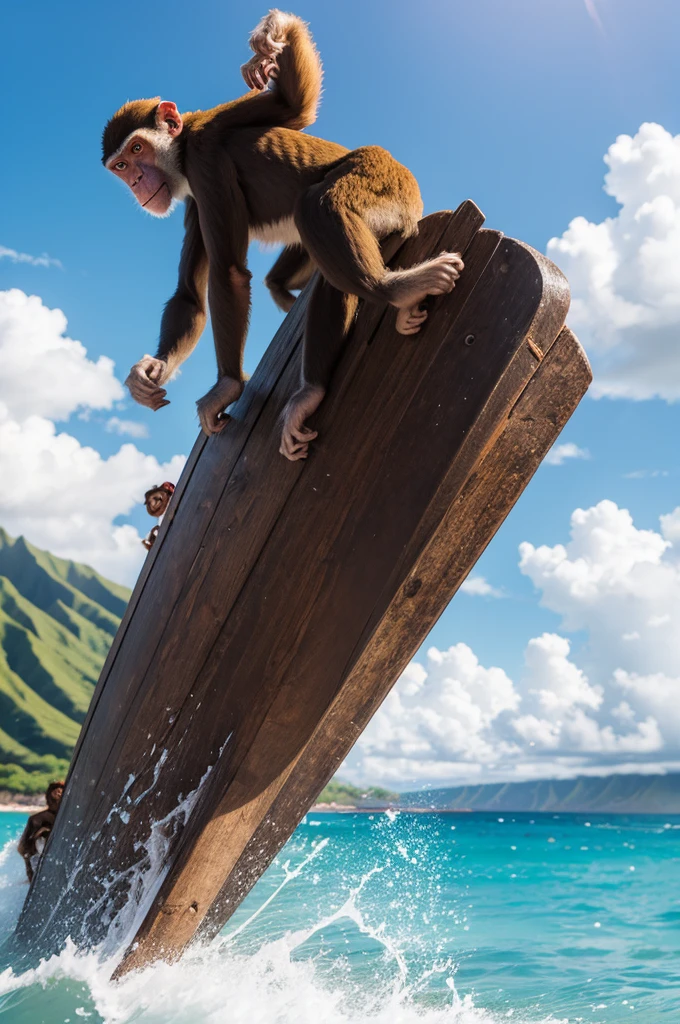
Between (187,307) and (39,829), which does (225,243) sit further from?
(39,829)

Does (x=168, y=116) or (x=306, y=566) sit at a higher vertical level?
(x=168, y=116)

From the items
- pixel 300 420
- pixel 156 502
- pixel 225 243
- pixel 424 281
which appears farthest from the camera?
pixel 156 502

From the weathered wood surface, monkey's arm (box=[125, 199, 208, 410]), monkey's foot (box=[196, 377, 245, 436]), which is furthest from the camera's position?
monkey's arm (box=[125, 199, 208, 410])

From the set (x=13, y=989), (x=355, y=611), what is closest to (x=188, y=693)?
(x=355, y=611)

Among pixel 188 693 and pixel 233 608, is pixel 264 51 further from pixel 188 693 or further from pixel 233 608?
pixel 188 693

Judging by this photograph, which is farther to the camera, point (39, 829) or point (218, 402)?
point (39, 829)

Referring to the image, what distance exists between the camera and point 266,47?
1.91 meters

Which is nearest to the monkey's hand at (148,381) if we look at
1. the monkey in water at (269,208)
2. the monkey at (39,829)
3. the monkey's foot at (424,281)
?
the monkey in water at (269,208)

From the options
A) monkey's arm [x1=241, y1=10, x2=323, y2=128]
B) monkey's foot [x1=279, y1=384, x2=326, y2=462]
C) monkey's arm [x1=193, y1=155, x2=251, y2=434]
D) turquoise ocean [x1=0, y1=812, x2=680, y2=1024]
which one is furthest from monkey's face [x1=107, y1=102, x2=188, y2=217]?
turquoise ocean [x1=0, y1=812, x2=680, y2=1024]

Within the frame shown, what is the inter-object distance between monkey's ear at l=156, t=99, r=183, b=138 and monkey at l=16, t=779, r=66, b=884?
2572mm

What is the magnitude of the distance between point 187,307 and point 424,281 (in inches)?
35.3

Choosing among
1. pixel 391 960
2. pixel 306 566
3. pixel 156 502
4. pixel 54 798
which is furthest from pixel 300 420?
pixel 391 960

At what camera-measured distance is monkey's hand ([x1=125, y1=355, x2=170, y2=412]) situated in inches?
78.0

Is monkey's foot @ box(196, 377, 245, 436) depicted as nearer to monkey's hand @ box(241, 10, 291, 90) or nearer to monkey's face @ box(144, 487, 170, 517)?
monkey's face @ box(144, 487, 170, 517)
